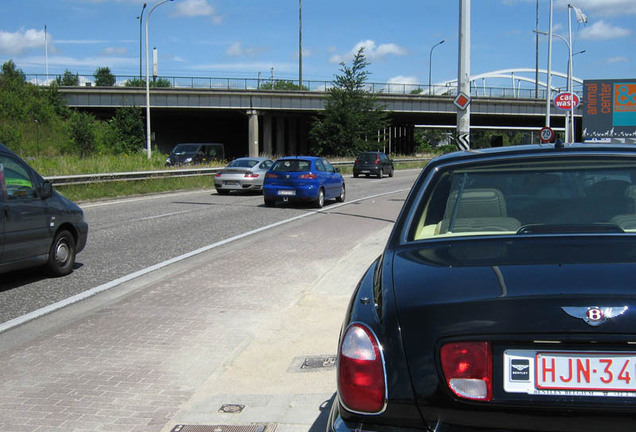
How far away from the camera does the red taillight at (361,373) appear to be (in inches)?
94.0

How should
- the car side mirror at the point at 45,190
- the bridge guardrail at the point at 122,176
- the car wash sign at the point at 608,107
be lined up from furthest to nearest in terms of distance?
the car wash sign at the point at 608,107, the bridge guardrail at the point at 122,176, the car side mirror at the point at 45,190

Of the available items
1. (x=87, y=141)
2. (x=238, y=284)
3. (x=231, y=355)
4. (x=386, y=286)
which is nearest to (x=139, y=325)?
(x=231, y=355)

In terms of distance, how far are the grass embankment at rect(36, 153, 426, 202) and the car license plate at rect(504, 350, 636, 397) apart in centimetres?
2069

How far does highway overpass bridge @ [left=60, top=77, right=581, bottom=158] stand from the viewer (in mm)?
60344

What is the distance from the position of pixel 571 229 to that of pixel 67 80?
307ft

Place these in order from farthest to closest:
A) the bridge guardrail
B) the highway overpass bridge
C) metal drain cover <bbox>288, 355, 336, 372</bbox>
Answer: the highway overpass bridge
the bridge guardrail
metal drain cover <bbox>288, 355, 336, 372</bbox>

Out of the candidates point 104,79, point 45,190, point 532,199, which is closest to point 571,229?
point 532,199

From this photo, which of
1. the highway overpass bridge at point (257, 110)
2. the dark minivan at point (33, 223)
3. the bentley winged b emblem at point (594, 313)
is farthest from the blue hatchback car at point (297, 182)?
the highway overpass bridge at point (257, 110)

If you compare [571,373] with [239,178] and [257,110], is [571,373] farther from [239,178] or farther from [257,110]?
[257,110]

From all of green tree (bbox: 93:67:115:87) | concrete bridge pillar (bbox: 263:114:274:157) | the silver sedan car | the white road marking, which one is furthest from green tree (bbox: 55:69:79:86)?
the white road marking

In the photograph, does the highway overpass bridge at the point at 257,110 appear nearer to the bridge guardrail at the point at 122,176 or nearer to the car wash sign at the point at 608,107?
the bridge guardrail at the point at 122,176

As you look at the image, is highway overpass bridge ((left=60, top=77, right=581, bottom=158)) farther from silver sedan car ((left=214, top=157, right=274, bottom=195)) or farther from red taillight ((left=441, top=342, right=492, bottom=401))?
red taillight ((left=441, top=342, right=492, bottom=401))

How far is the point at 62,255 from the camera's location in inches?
360

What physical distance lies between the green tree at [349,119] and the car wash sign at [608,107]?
31.8 metres
